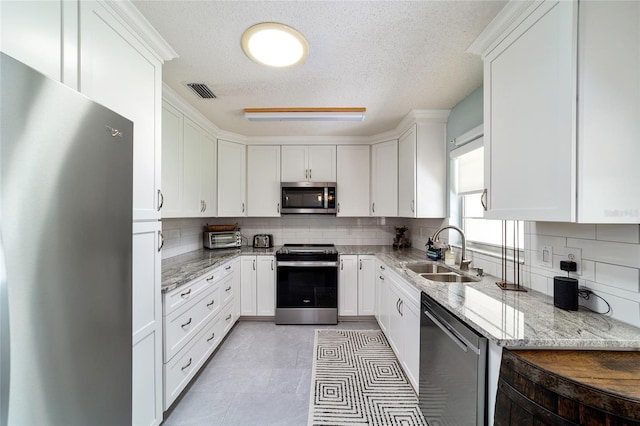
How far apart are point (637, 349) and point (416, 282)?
3.06ft

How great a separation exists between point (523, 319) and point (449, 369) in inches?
17.7

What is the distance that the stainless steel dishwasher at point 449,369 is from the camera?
104cm

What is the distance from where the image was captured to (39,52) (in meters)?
0.83

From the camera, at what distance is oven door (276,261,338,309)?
3.02 metres

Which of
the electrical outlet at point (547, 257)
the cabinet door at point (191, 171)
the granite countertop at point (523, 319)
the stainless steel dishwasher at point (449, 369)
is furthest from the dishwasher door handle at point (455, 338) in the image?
the cabinet door at point (191, 171)

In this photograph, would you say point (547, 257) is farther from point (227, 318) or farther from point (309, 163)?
point (227, 318)

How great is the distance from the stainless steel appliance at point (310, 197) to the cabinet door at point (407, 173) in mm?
865

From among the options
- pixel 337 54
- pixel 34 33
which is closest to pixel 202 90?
pixel 337 54

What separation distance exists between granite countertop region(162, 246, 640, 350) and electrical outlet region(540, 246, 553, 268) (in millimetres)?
183

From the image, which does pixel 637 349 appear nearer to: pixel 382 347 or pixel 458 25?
pixel 458 25

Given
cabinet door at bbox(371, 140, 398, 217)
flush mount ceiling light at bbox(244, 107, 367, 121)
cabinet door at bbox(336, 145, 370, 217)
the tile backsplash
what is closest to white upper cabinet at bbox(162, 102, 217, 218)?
the tile backsplash

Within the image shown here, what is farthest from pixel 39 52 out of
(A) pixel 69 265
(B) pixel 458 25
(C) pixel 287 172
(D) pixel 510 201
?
(C) pixel 287 172

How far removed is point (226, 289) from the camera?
2637 millimetres

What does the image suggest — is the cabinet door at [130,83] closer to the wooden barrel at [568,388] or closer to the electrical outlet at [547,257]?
the wooden barrel at [568,388]
